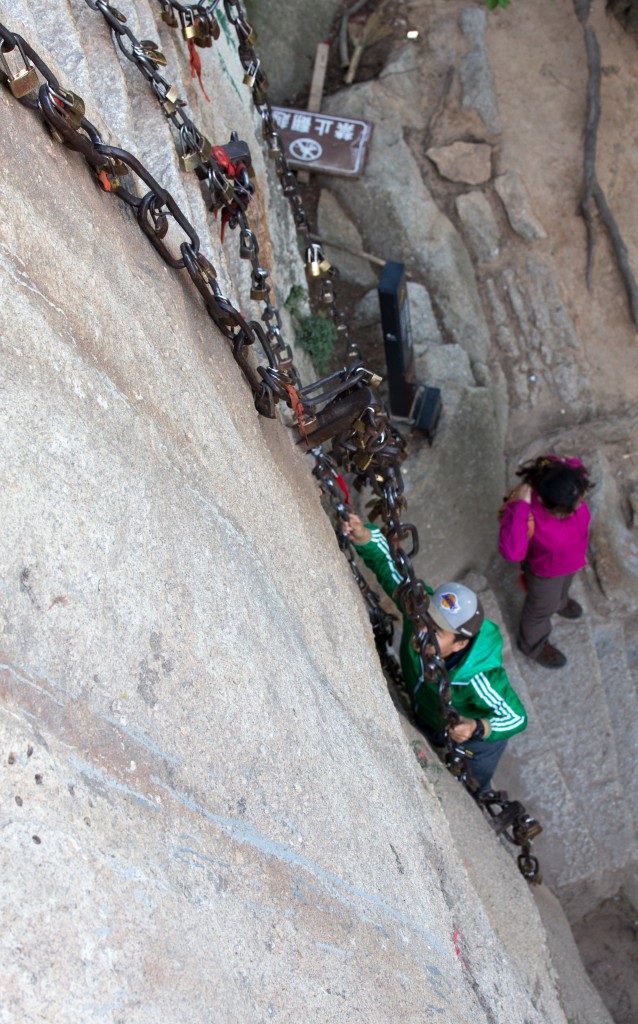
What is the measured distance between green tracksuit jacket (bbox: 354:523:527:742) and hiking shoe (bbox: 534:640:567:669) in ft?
3.83

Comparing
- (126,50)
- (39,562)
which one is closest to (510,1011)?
(39,562)

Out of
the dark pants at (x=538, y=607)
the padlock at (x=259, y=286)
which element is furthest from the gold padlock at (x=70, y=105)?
the dark pants at (x=538, y=607)

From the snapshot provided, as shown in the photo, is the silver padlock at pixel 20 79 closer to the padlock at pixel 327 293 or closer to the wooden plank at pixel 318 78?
the padlock at pixel 327 293

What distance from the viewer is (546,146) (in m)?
5.30

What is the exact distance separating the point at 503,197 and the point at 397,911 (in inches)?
181

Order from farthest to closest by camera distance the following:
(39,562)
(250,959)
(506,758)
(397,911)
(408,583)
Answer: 1. (506,758)
2. (408,583)
3. (397,911)
4. (250,959)
5. (39,562)

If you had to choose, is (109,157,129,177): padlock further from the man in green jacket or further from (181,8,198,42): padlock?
the man in green jacket

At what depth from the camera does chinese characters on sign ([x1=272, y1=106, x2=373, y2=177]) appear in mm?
4938

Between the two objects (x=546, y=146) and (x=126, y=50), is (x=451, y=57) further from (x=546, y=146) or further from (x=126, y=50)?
(x=126, y=50)

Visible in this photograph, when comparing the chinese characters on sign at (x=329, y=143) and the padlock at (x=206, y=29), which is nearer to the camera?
the padlock at (x=206, y=29)

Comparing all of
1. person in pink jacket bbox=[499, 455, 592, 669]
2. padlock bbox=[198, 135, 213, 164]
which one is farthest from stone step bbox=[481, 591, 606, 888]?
padlock bbox=[198, 135, 213, 164]

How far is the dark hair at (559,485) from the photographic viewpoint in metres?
3.64

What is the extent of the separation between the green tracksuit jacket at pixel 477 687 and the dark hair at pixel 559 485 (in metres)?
0.80

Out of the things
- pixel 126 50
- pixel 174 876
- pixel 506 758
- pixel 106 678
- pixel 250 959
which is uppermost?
pixel 126 50
